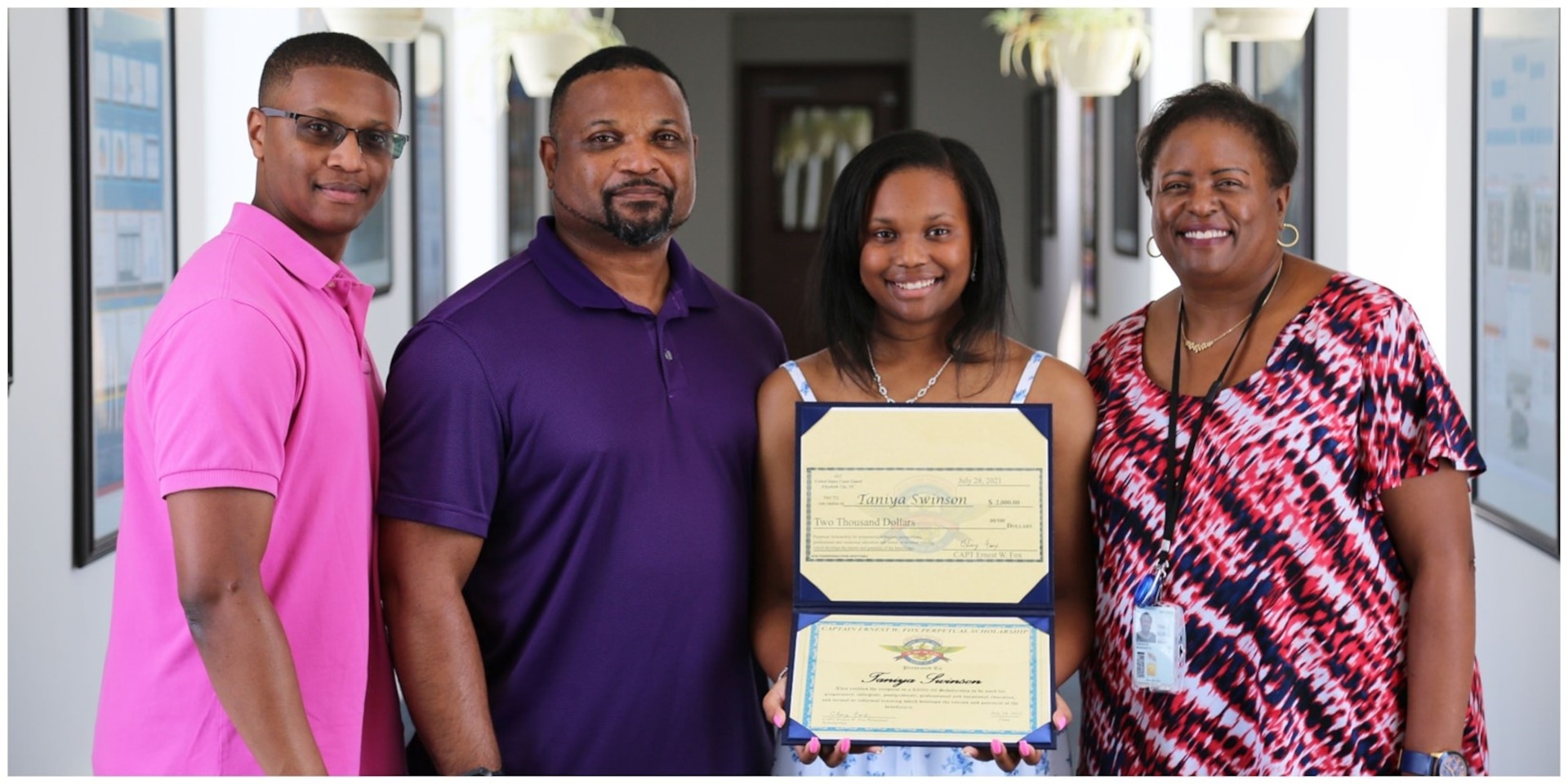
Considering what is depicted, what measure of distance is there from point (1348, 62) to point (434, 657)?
258 cm

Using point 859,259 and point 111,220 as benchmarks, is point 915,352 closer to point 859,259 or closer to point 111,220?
point 859,259

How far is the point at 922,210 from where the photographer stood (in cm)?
176

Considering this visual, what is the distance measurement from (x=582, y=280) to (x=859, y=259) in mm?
360

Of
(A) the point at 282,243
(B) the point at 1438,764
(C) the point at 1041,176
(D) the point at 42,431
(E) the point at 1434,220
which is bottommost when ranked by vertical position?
(B) the point at 1438,764

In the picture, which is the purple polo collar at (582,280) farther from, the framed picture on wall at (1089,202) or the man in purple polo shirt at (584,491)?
the framed picture on wall at (1089,202)

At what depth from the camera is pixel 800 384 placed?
1.80 meters

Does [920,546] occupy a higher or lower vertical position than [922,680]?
higher

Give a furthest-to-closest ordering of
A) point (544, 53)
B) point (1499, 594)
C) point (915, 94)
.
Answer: point (915, 94), point (544, 53), point (1499, 594)

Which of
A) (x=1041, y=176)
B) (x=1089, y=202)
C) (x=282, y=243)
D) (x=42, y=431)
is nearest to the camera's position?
(x=282, y=243)

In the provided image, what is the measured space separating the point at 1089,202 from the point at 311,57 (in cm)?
579

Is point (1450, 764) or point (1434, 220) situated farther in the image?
point (1434, 220)

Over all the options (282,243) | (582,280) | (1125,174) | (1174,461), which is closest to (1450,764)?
(1174,461)

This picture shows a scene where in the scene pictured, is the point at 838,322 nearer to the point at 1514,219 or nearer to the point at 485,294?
the point at 485,294

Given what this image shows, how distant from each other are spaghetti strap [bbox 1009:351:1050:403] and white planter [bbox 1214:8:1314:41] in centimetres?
193
